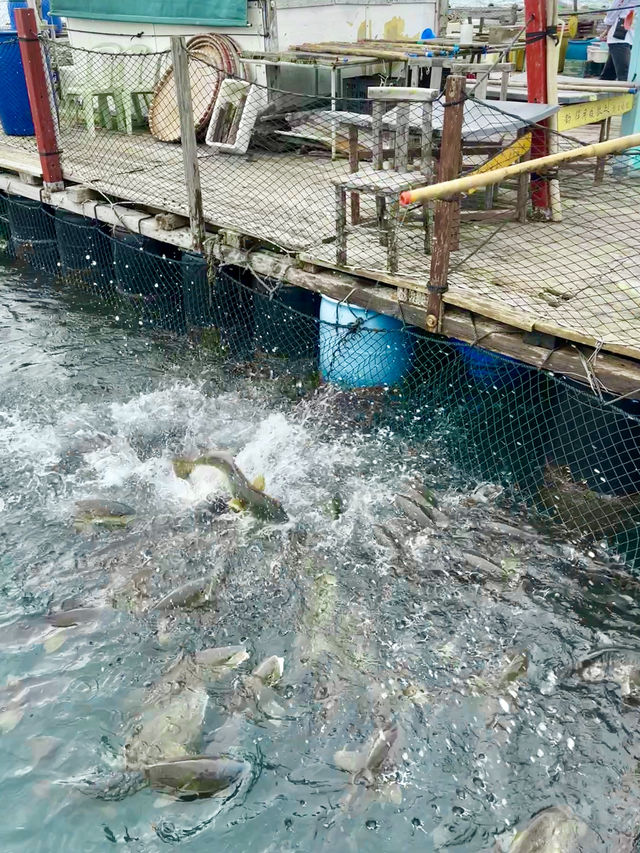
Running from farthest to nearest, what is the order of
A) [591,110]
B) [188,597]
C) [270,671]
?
1. [591,110]
2. [188,597]
3. [270,671]

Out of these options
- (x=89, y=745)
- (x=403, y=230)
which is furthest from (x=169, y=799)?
(x=403, y=230)

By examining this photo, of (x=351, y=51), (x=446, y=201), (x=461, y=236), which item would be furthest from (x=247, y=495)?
(x=351, y=51)

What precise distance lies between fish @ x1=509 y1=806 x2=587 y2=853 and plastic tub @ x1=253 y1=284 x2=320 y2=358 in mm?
5061

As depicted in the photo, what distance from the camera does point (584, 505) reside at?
571 cm

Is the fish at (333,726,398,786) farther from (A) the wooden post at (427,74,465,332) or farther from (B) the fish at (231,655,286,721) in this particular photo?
(A) the wooden post at (427,74,465,332)

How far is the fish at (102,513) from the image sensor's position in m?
5.70

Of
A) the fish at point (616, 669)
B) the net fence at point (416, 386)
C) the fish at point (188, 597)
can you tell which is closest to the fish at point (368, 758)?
the fish at point (616, 669)

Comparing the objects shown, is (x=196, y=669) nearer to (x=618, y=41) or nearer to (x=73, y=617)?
(x=73, y=617)

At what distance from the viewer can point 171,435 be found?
6988 mm

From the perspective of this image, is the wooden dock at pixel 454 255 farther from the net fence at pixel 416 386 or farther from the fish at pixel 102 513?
the fish at pixel 102 513

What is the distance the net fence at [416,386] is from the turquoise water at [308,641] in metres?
0.21

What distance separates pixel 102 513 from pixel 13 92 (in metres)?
8.57

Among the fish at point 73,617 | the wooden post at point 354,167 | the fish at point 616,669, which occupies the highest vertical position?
the wooden post at point 354,167

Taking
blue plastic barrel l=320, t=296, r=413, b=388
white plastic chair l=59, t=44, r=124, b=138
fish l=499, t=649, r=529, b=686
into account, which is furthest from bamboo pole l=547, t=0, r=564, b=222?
white plastic chair l=59, t=44, r=124, b=138
